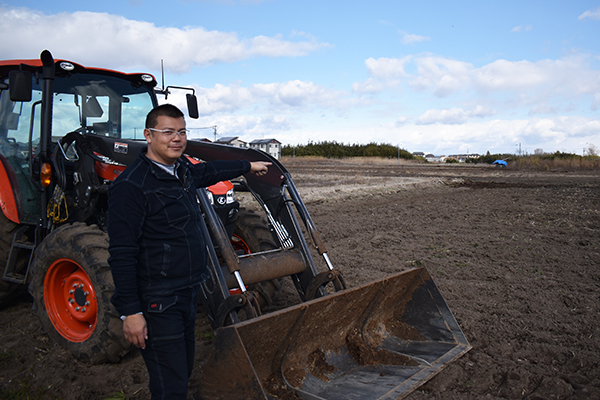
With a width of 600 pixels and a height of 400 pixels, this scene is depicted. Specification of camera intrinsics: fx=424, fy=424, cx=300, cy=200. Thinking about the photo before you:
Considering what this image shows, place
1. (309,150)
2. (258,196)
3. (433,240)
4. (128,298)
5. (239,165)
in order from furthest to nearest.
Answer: (309,150) < (433,240) < (258,196) < (239,165) < (128,298)

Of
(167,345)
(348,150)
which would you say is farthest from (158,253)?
(348,150)

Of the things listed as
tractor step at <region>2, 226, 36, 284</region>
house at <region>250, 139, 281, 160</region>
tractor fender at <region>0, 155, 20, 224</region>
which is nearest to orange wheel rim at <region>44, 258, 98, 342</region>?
tractor step at <region>2, 226, 36, 284</region>

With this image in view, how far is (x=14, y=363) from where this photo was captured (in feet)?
11.7

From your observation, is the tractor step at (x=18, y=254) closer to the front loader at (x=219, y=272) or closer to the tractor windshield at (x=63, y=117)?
the front loader at (x=219, y=272)

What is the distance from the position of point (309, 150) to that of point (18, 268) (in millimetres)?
57925

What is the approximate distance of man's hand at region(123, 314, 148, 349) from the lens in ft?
7.05

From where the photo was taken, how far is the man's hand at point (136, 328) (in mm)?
2148

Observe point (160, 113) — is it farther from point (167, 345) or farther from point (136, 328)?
point (167, 345)

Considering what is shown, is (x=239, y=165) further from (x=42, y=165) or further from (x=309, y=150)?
(x=309, y=150)

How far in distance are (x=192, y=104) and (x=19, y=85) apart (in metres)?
1.83

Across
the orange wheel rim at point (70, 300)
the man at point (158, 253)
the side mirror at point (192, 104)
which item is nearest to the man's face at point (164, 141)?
the man at point (158, 253)

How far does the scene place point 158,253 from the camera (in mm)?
2238

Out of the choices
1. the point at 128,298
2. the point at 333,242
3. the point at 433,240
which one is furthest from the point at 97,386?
the point at 433,240

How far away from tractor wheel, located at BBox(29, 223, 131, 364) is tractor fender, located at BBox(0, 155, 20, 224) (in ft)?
3.67
